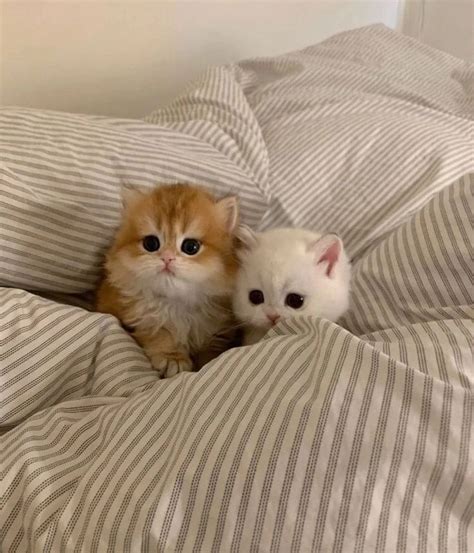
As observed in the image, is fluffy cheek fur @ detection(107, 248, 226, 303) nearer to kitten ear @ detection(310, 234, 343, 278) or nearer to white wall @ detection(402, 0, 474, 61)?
kitten ear @ detection(310, 234, 343, 278)

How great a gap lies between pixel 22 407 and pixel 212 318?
33cm

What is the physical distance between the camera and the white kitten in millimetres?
950

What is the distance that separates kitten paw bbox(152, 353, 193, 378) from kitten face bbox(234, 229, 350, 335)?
11 centimetres

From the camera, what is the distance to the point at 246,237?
0.99m

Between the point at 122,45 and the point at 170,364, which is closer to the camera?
the point at 170,364

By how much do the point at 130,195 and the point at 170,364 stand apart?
10.8 inches

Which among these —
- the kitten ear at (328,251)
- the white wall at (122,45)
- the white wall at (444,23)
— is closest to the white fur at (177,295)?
the kitten ear at (328,251)

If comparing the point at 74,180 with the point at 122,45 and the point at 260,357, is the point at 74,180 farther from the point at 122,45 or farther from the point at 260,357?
the point at 122,45

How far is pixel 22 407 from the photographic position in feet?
2.62

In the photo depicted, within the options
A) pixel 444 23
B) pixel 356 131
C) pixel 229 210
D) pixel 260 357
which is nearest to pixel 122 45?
pixel 356 131

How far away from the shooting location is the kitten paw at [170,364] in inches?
36.6

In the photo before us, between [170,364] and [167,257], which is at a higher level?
[167,257]

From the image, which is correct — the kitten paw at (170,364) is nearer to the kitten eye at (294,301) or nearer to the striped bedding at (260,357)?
the striped bedding at (260,357)

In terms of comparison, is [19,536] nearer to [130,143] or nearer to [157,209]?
[157,209]
